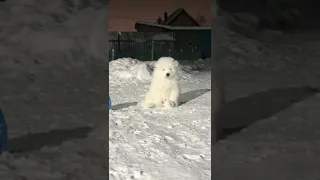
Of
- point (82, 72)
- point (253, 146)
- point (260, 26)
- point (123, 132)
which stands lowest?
point (123, 132)

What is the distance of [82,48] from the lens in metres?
0.95

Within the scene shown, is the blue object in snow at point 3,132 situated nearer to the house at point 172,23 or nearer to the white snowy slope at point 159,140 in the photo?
the white snowy slope at point 159,140

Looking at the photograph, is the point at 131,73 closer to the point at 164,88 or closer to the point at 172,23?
the point at 164,88

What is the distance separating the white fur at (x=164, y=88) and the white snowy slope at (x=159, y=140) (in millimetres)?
71

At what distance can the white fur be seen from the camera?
254 cm

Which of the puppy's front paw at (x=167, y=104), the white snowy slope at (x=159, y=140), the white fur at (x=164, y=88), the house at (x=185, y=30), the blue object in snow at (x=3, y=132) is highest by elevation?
the house at (x=185, y=30)

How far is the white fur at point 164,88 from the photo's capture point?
2539 mm

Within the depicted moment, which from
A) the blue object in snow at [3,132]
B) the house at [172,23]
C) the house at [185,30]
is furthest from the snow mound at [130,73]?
the blue object in snow at [3,132]

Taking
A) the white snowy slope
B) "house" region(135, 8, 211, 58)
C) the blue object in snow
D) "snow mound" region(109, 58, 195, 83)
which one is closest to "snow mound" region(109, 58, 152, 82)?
"snow mound" region(109, 58, 195, 83)

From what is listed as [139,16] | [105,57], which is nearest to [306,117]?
[105,57]

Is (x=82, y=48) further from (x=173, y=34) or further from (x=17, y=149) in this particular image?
(x=173, y=34)

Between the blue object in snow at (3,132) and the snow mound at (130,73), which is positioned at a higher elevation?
the blue object in snow at (3,132)

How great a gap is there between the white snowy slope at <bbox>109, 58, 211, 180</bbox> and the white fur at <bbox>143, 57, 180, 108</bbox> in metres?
0.07

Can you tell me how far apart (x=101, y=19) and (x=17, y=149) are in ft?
1.45
